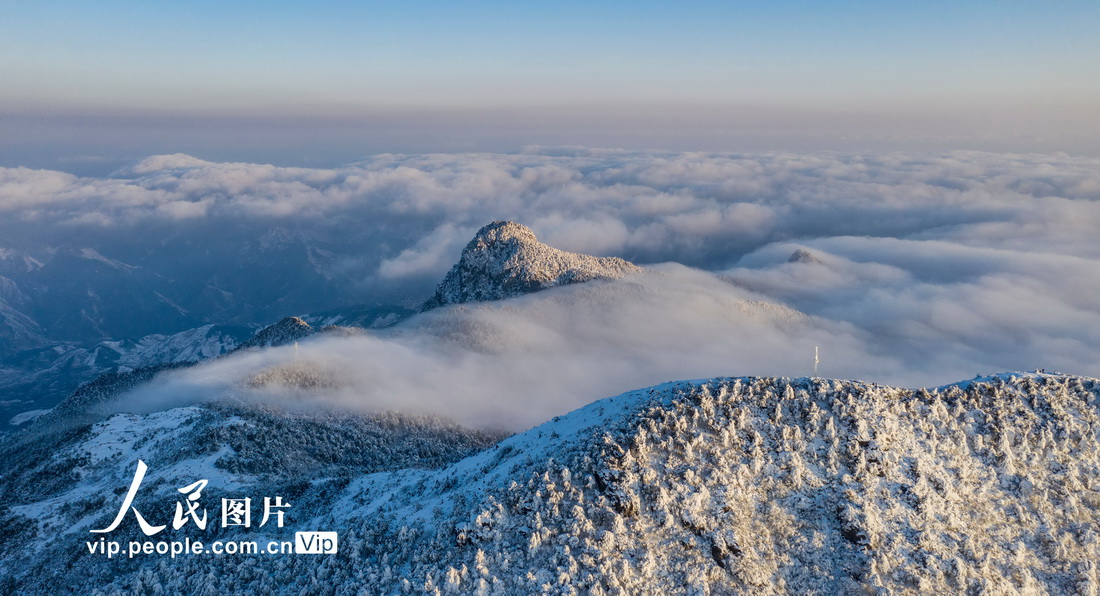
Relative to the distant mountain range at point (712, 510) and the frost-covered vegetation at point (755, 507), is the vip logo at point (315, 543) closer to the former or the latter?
the frost-covered vegetation at point (755, 507)

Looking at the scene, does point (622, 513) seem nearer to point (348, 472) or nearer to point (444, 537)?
point (444, 537)

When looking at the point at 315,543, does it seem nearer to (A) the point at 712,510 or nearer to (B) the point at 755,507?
(A) the point at 712,510

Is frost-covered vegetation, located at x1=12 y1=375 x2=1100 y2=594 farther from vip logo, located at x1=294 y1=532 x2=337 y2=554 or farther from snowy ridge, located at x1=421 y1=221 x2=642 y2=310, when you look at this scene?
snowy ridge, located at x1=421 y1=221 x2=642 y2=310

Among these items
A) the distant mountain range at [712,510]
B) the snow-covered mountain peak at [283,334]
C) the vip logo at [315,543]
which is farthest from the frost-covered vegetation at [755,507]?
the snow-covered mountain peak at [283,334]

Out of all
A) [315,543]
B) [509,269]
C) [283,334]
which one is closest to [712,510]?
[315,543]

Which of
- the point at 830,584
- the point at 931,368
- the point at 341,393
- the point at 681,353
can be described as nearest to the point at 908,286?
the point at 931,368
